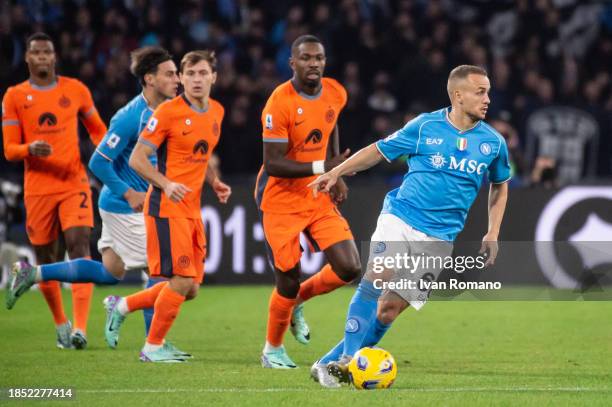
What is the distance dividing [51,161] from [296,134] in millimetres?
2548

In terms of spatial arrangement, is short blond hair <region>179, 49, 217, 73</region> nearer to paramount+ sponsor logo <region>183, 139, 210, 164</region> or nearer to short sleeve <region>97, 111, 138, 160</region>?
paramount+ sponsor logo <region>183, 139, 210, 164</region>

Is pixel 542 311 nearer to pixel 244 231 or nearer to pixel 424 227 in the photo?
pixel 244 231

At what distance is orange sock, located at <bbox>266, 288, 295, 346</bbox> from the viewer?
8.40m

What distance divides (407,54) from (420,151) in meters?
9.92

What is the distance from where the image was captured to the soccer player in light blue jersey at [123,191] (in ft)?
30.6

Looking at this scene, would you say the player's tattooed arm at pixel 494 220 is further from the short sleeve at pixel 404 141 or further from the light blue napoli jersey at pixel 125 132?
the light blue napoli jersey at pixel 125 132

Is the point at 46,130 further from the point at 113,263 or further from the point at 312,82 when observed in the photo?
the point at 312,82

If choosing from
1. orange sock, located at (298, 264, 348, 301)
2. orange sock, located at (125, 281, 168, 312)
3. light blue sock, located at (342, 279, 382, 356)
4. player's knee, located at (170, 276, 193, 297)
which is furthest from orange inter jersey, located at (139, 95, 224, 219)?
light blue sock, located at (342, 279, 382, 356)

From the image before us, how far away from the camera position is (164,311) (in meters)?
8.67

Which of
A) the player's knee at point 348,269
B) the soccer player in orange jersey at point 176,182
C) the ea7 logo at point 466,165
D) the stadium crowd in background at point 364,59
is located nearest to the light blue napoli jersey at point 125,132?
the soccer player in orange jersey at point 176,182

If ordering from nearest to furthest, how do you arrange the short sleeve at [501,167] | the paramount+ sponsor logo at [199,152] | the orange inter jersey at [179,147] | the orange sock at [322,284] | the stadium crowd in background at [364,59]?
the short sleeve at [501,167], the orange inter jersey at [179,147], the paramount+ sponsor logo at [199,152], the orange sock at [322,284], the stadium crowd in background at [364,59]

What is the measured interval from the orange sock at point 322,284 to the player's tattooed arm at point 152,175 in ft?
4.12

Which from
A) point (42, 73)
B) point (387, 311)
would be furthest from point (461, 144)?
point (42, 73)

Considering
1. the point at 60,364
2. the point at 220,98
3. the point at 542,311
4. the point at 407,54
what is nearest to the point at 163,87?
the point at 60,364
